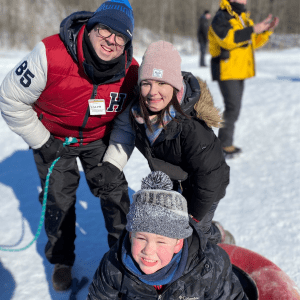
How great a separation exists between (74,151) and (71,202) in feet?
1.13

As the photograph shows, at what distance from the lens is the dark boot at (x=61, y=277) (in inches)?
76.4

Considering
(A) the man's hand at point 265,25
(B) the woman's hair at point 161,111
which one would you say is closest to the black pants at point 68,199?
(B) the woman's hair at point 161,111

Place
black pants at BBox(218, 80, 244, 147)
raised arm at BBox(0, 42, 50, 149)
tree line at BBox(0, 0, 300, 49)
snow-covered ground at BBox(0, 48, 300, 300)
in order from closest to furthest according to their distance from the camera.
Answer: raised arm at BBox(0, 42, 50, 149), snow-covered ground at BBox(0, 48, 300, 300), black pants at BBox(218, 80, 244, 147), tree line at BBox(0, 0, 300, 49)

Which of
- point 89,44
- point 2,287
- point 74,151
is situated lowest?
point 2,287

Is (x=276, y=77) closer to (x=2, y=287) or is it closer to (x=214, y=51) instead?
(x=214, y=51)

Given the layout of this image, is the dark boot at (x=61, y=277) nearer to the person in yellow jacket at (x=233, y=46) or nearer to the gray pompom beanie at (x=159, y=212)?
the gray pompom beanie at (x=159, y=212)

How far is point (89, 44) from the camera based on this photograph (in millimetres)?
1477

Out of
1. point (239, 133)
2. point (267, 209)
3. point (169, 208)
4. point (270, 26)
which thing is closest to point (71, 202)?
point (169, 208)

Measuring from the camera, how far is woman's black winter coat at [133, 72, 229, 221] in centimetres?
139

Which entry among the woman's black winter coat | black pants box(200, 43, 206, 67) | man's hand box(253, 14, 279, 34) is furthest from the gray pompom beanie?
black pants box(200, 43, 206, 67)

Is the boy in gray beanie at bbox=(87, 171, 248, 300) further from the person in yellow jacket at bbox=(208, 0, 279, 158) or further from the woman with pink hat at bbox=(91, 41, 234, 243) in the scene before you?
the person in yellow jacket at bbox=(208, 0, 279, 158)

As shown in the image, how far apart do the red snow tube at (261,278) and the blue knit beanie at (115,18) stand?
1377 millimetres

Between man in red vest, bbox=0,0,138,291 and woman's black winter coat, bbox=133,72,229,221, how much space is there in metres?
0.29

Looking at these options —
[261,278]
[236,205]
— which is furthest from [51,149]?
[236,205]
